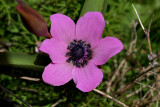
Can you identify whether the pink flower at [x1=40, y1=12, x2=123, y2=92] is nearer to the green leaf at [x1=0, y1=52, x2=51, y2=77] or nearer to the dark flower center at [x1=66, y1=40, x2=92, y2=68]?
the dark flower center at [x1=66, y1=40, x2=92, y2=68]

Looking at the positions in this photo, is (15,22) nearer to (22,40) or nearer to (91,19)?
(22,40)

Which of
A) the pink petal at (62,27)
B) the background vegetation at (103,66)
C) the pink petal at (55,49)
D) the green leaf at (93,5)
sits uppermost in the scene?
the green leaf at (93,5)

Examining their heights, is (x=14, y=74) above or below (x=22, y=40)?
below

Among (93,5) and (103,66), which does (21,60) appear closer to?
(93,5)

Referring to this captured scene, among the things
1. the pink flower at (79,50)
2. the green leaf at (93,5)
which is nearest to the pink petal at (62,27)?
the pink flower at (79,50)

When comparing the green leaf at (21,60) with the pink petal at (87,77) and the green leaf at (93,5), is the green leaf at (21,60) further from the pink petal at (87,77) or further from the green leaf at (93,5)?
the green leaf at (93,5)

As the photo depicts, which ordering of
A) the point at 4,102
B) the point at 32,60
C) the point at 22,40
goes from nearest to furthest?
the point at 32,60 → the point at 4,102 → the point at 22,40

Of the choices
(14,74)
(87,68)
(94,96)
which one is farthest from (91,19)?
(14,74)
